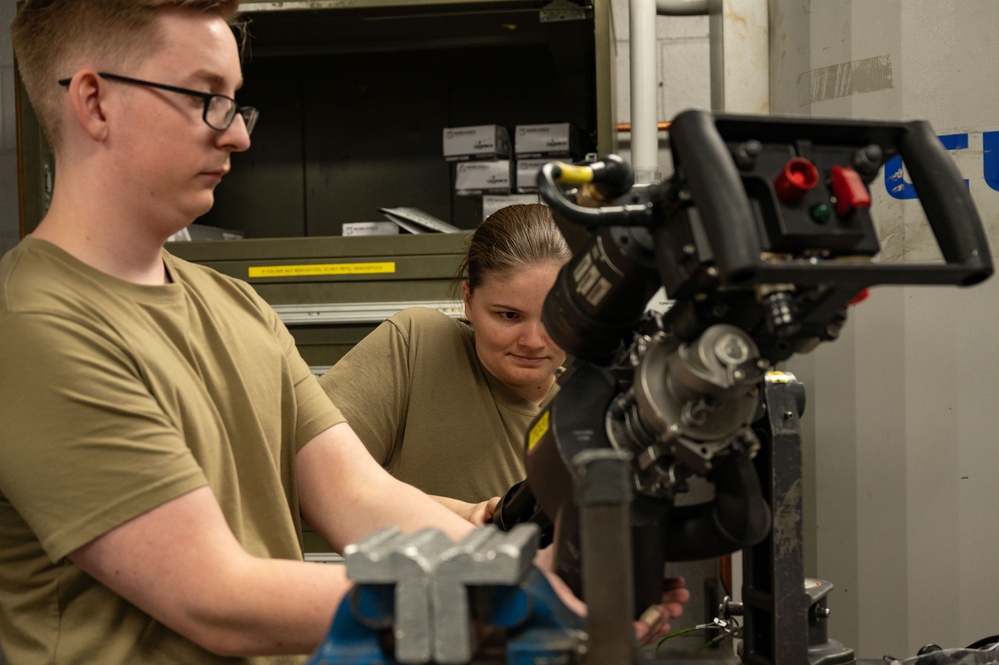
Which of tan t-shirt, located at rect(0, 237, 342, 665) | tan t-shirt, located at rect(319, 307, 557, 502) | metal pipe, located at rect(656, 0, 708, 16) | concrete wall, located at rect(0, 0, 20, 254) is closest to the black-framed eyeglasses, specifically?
tan t-shirt, located at rect(0, 237, 342, 665)

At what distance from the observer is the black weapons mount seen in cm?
73

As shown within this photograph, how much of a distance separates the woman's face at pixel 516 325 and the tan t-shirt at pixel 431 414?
6cm

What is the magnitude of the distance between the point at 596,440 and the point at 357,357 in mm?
934

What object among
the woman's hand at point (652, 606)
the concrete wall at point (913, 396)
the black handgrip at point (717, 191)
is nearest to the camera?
the black handgrip at point (717, 191)

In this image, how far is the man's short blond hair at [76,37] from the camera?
101 cm

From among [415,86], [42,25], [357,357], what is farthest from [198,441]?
[415,86]

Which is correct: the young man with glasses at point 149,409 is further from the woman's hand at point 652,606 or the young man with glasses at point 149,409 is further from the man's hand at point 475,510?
the man's hand at point 475,510

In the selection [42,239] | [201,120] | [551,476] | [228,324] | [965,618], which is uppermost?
[201,120]

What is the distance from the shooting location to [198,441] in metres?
1.00

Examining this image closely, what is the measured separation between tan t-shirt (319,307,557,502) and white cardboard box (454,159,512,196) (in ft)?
2.17

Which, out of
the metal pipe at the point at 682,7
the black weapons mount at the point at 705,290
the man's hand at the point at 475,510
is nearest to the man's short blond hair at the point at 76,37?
the black weapons mount at the point at 705,290

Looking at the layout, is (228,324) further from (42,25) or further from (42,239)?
(42,25)

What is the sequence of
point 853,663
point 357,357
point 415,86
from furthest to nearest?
point 415,86 < point 357,357 < point 853,663

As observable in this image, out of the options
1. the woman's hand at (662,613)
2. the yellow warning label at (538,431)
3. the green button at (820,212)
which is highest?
the green button at (820,212)
